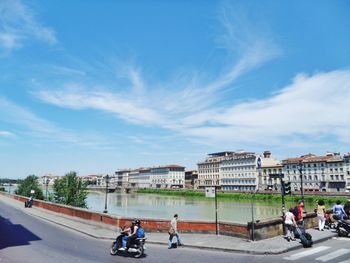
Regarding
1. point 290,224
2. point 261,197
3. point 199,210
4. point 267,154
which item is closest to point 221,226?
point 290,224

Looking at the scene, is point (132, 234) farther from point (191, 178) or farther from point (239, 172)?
point (191, 178)

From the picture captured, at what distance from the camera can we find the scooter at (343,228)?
56.5 feet

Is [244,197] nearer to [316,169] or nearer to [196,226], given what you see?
[316,169]

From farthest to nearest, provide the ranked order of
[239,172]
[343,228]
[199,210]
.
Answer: [239,172] < [199,210] < [343,228]

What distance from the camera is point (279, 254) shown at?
13914mm

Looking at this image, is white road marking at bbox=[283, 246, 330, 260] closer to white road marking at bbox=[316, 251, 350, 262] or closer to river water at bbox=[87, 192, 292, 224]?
white road marking at bbox=[316, 251, 350, 262]

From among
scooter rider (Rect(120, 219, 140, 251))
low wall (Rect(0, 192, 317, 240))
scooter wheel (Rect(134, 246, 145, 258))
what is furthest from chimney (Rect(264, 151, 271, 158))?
scooter wheel (Rect(134, 246, 145, 258))

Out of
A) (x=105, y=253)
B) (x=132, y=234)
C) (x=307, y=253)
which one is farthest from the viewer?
(x=105, y=253)

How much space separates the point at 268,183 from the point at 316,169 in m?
18.2

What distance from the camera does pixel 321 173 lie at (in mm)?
110188

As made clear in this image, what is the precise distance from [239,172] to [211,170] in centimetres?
2122

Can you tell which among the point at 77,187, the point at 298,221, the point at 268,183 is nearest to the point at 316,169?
the point at 268,183

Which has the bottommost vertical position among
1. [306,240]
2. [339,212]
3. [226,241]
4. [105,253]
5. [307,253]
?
[105,253]

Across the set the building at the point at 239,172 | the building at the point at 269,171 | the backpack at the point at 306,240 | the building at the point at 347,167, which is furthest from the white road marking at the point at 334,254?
the building at the point at 239,172
